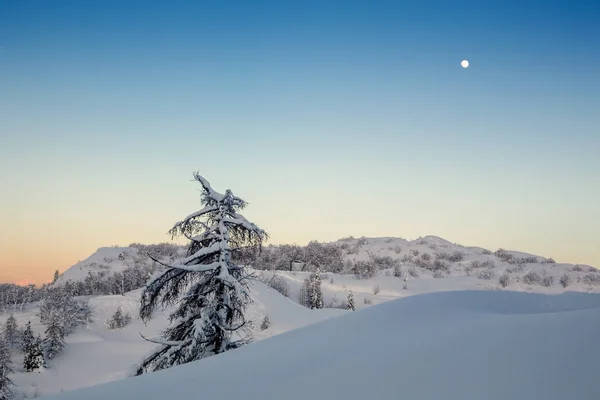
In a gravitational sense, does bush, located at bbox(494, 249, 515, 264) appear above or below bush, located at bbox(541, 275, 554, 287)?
above

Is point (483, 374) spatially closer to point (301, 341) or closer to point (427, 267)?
point (301, 341)

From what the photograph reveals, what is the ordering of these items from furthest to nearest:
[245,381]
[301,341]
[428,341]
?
[301,341], [428,341], [245,381]

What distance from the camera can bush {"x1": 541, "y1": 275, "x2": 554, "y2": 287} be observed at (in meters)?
66.5

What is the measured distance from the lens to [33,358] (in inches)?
1341

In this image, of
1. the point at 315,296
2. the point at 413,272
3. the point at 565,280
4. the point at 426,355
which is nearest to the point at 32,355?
the point at 315,296

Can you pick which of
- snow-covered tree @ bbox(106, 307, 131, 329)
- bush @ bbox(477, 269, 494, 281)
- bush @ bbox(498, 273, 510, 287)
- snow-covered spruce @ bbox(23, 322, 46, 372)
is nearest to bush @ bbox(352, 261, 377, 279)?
bush @ bbox(477, 269, 494, 281)

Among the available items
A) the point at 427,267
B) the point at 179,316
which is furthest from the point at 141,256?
the point at 179,316

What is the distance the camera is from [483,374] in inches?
122

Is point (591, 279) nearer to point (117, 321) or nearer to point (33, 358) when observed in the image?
point (117, 321)

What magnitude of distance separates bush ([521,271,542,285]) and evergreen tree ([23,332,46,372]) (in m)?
73.1

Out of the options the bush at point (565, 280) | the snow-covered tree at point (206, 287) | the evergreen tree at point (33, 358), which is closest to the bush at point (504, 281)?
the bush at point (565, 280)

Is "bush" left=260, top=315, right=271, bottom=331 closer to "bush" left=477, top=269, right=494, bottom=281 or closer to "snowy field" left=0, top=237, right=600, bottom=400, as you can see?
"snowy field" left=0, top=237, right=600, bottom=400

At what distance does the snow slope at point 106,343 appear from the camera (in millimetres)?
30812

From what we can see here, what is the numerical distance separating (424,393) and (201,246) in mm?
7776
